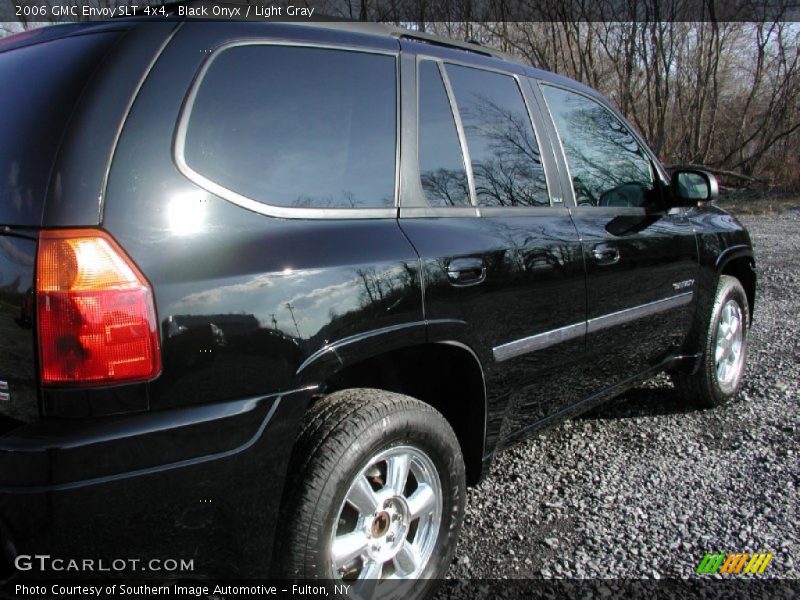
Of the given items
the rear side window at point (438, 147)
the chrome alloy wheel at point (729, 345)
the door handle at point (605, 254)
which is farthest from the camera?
the chrome alloy wheel at point (729, 345)

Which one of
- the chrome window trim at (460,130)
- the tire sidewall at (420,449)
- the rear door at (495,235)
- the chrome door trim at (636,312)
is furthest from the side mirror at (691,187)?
the tire sidewall at (420,449)

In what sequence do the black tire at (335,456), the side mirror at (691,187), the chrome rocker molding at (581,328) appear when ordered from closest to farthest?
the black tire at (335,456) → the chrome rocker molding at (581,328) → the side mirror at (691,187)

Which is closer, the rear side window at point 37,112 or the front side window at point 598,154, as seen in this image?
the rear side window at point 37,112

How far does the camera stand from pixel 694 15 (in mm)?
20016

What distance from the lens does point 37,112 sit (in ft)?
5.28

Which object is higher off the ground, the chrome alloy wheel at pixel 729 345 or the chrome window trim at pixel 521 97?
the chrome window trim at pixel 521 97

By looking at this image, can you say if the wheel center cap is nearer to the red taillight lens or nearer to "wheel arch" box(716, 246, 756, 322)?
the red taillight lens

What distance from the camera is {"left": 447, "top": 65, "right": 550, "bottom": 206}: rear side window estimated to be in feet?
8.27

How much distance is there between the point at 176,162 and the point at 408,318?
80cm

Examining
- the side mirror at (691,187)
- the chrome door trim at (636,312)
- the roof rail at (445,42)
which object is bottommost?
the chrome door trim at (636,312)

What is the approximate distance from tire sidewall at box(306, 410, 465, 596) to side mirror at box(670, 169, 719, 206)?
6.81 ft

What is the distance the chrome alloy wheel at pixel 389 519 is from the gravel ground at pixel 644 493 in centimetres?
37

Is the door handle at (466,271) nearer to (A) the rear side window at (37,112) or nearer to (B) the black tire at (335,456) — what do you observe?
(B) the black tire at (335,456)

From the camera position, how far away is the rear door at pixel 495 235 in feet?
7.20
